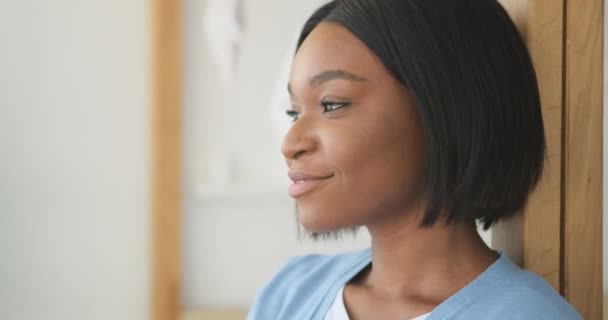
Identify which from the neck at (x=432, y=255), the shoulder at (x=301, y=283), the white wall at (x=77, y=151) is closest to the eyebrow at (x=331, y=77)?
the neck at (x=432, y=255)

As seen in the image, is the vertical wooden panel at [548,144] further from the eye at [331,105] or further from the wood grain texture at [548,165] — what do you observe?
the eye at [331,105]

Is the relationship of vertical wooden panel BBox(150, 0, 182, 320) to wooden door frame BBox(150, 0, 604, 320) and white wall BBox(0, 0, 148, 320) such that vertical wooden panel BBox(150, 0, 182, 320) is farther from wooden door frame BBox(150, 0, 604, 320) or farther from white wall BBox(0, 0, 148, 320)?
wooden door frame BBox(150, 0, 604, 320)

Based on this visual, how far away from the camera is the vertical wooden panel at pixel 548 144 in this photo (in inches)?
29.9

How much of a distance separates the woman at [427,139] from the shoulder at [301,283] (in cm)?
14

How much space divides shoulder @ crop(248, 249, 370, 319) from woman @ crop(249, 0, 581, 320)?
0.14m

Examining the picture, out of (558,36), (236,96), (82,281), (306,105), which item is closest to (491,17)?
(558,36)

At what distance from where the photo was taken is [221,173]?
85.1 inches

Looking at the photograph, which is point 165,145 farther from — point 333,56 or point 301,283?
point 333,56

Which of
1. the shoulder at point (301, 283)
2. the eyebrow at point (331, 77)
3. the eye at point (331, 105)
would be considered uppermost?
the eyebrow at point (331, 77)

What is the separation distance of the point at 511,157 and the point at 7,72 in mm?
1824

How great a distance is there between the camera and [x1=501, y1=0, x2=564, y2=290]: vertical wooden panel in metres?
0.76

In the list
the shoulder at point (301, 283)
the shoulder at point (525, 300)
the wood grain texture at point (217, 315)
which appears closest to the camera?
the shoulder at point (525, 300)

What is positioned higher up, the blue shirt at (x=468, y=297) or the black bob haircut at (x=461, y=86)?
the black bob haircut at (x=461, y=86)

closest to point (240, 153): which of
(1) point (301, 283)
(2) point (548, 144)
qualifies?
(1) point (301, 283)
